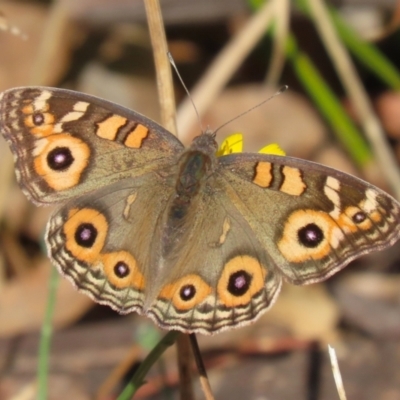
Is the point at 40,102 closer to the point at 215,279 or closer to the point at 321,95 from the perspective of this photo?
the point at 215,279

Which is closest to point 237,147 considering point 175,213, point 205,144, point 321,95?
point 205,144

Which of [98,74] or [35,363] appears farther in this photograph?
[98,74]

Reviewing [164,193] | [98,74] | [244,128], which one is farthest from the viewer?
[98,74]

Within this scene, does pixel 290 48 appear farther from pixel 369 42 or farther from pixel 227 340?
pixel 227 340

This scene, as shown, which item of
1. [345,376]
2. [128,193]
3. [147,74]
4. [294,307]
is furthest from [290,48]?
[128,193]

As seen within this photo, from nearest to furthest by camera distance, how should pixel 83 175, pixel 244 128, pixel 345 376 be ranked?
pixel 83 175 → pixel 345 376 → pixel 244 128

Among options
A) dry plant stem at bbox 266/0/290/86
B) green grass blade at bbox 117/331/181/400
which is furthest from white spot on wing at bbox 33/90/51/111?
dry plant stem at bbox 266/0/290/86

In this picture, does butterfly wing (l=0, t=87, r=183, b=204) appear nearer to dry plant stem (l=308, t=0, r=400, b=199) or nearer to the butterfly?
the butterfly

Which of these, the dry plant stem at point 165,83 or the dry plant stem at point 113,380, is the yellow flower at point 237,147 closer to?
the dry plant stem at point 165,83
